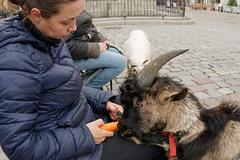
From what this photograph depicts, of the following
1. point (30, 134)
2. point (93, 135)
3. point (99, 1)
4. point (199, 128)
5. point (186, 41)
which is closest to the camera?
point (30, 134)

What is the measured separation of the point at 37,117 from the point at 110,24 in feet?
48.4

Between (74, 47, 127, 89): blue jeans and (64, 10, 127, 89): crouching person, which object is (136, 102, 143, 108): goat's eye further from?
(74, 47, 127, 89): blue jeans

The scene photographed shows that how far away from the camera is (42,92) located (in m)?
1.89

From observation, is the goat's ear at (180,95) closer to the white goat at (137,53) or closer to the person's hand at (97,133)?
the person's hand at (97,133)

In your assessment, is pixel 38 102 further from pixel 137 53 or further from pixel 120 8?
pixel 120 8

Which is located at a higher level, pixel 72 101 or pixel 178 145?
pixel 72 101

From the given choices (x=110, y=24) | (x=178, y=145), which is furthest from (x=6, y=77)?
(x=110, y=24)

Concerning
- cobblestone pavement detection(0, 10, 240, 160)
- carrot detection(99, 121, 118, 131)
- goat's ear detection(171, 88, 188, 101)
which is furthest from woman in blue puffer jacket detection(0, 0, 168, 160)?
cobblestone pavement detection(0, 10, 240, 160)

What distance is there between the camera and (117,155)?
2.25 meters

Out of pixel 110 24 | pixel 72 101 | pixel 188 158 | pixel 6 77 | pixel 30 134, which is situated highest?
pixel 110 24

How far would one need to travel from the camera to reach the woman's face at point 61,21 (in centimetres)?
175

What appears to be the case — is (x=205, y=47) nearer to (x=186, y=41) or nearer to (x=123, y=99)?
(x=186, y=41)

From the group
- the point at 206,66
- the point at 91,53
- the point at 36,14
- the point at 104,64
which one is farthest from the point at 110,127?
the point at 206,66

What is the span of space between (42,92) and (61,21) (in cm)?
63
